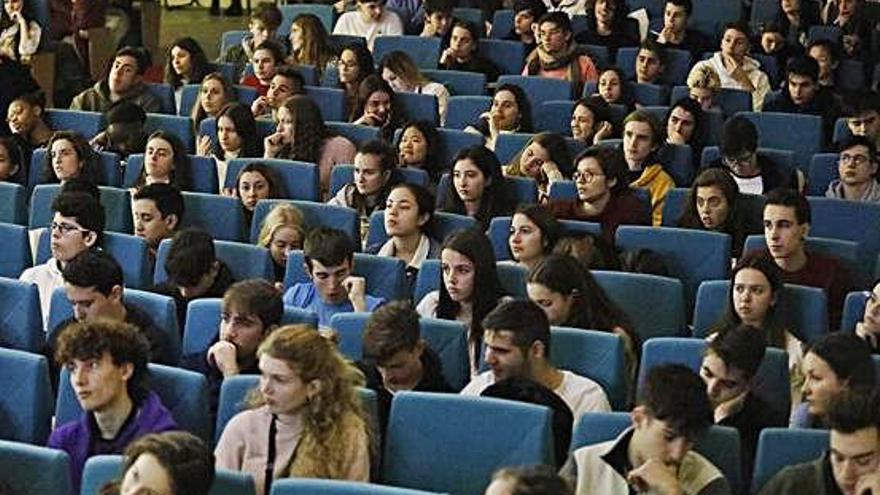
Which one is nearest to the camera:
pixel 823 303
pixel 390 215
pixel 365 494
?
pixel 365 494

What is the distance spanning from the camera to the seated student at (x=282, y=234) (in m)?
6.42

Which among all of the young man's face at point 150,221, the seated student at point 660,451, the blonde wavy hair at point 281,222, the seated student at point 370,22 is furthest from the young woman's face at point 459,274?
the seated student at point 370,22

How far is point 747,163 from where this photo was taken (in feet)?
25.1

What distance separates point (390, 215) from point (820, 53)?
3.94m

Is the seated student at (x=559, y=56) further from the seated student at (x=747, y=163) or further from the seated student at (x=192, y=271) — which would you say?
A: the seated student at (x=192, y=271)

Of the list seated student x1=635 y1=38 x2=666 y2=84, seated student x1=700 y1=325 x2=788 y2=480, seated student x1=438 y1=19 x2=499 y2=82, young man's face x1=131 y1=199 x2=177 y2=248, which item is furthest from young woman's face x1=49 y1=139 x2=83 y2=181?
seated student x1=700 y1=325 x2=788 y2=480

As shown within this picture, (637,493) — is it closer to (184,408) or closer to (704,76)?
(184,408)

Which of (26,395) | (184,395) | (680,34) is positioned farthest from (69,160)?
(680,34)

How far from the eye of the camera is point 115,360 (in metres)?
4.48

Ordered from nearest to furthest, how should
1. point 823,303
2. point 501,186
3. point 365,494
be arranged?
point 365,494
point 823,303
point 501,186

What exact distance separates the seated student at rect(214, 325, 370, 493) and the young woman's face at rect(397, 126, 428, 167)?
11.2ft

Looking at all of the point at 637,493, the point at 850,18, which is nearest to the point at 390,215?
the point at 637,493

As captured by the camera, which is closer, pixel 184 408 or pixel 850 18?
pixel 184 408

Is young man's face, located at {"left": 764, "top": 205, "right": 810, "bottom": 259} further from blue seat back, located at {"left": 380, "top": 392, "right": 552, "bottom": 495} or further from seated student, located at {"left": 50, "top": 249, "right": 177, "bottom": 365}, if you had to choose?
seated student, located at {"left": 50, "top": 249, "right": 177, "bottom": 365}
